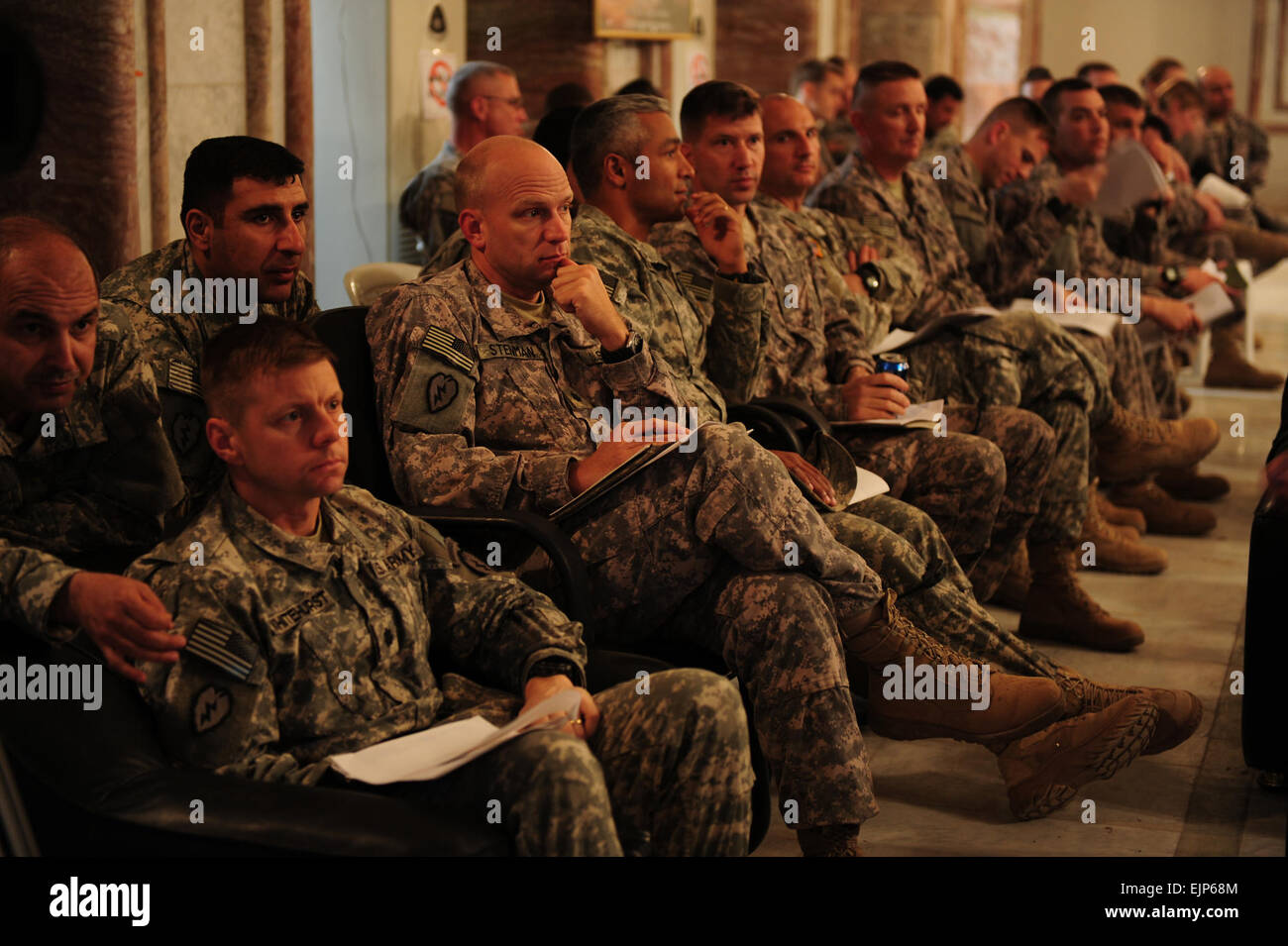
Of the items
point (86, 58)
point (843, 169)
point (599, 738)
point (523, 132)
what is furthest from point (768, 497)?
point (523, 132)

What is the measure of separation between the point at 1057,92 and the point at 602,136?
10.2 feet

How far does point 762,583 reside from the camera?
2453 mm

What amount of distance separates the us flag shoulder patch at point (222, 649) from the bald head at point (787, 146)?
262 cm

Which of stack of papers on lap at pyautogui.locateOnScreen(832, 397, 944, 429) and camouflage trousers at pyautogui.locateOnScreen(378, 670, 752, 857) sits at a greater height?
stack of papers on lap at pyautogui.locateOnScreen(832, 397, 944, 429)

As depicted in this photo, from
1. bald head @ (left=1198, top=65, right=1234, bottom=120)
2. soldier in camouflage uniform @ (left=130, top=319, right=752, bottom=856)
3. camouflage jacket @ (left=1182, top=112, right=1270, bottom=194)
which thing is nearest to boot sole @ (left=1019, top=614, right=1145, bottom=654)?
soldier in camouflage uniform @ (left=130, top=319, right=752, bottom=856)

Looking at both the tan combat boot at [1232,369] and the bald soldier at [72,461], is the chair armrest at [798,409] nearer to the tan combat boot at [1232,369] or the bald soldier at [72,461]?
the bald soldier at [72,461]

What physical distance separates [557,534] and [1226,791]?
5.03 ft

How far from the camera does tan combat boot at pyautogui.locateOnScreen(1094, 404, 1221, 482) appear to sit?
4750 mm

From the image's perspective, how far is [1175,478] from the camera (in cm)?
572

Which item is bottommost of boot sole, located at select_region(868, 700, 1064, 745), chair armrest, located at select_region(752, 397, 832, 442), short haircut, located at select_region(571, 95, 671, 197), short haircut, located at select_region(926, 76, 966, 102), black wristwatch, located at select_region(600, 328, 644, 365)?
boot sole, located at select_region(868, 700, 1064, 745)

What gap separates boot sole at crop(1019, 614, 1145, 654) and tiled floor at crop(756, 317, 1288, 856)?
1.2 inches

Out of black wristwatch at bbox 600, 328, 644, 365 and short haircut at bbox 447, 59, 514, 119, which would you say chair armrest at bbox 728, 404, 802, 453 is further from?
short haircut at bbox 447, 59, 514, 119

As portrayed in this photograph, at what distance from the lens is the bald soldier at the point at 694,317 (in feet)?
9.56

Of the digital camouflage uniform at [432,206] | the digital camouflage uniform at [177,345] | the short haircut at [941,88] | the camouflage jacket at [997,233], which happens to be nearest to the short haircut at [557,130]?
the digital camouflage uniform at [432,206]
